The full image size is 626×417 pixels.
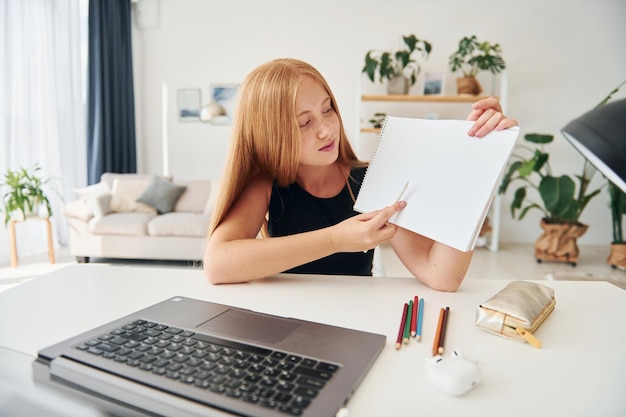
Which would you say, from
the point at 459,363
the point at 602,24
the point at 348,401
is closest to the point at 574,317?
the point at 459,363

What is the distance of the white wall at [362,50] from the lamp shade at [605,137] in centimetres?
409

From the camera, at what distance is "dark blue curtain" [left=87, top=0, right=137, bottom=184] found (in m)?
4.61

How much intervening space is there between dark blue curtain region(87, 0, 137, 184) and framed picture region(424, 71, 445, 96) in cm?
327

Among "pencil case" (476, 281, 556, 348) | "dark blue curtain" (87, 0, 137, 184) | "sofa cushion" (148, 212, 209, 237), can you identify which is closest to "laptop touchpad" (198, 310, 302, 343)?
"pencil case" (476, 281, 556, 348)

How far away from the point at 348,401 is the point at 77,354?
347mm

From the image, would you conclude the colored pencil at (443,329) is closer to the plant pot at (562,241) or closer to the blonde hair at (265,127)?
the blonde hair at (265,127)

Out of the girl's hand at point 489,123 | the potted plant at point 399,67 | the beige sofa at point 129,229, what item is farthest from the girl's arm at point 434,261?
the potted plant at point 399,67

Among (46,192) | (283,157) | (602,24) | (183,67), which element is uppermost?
(602,24)

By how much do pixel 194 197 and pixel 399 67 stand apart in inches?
97.8

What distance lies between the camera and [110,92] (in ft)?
15.9

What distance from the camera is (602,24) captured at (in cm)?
450

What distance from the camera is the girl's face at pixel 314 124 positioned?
1.01 meters

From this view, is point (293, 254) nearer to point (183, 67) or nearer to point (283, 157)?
point (283, 157)

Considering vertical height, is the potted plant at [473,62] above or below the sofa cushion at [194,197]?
above
